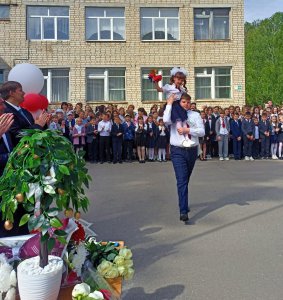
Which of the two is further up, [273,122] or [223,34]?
[223,34]

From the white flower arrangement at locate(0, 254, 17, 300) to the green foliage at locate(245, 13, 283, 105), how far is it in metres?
47.6

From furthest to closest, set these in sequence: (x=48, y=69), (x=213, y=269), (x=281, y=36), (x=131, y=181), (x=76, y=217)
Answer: (x=281, y=36) → (x=48, y=69) → (x=131, y=181) → (x=213, y=269) → (x=76, y=217)

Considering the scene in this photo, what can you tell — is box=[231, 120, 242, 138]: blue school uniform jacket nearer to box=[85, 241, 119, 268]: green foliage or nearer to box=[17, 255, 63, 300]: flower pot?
box=[85, 241, 119, 268]: green foliage

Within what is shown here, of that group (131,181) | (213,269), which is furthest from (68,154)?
(131,181)

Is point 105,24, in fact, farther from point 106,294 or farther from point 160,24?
point 106,294

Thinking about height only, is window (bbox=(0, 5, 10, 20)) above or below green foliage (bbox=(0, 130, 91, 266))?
above

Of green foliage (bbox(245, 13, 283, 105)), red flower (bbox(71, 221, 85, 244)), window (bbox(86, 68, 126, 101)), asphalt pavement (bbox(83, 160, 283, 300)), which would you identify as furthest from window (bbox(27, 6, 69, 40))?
green foliage (bbox(245, 13, 283, 105))

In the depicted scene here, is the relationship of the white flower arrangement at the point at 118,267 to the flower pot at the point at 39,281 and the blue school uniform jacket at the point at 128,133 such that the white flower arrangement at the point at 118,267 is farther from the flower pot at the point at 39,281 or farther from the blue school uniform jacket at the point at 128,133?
the blue school uniform jacket at the point at 128,133

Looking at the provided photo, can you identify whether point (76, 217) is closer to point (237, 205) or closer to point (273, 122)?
point (237, 205)

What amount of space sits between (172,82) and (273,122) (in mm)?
10686

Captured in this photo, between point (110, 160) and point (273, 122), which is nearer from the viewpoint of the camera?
point (110, 160)

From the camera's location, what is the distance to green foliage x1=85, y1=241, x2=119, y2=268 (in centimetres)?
289

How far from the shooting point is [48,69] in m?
22.3

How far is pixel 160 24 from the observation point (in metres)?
22.9
